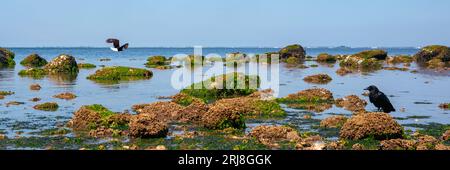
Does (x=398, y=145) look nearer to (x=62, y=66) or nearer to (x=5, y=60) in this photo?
(x=62, y=66)

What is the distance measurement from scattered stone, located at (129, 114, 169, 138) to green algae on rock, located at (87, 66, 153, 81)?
26.9m

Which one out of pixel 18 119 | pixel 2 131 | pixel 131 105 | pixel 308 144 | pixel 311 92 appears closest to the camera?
pixel 308 144

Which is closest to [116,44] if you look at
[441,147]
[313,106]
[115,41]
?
[115,41]

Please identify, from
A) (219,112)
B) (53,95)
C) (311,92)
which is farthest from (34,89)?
(219,112)

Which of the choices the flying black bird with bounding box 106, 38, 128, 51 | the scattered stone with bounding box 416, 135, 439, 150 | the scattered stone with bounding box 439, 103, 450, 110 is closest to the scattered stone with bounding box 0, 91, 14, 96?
the flying black bird with bounding box 106, 38, 128, 51

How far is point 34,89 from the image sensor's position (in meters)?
33.7

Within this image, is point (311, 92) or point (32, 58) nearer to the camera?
point (311, 92)

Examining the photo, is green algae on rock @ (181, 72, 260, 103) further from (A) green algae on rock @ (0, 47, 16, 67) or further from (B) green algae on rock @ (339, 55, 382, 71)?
(A) green algae on rock @ (0, 47, 16, 67)

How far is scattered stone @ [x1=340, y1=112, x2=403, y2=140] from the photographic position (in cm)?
1636

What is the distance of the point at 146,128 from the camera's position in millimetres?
16656

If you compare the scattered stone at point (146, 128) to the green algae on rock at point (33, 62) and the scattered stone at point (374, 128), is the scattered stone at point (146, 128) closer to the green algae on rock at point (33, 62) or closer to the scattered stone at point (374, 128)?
the scattered stone at point (374, 128)

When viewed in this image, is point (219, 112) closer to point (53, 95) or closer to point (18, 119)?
point (18, 119)

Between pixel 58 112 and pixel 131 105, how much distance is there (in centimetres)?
370

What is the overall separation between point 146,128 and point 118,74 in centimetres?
2984
